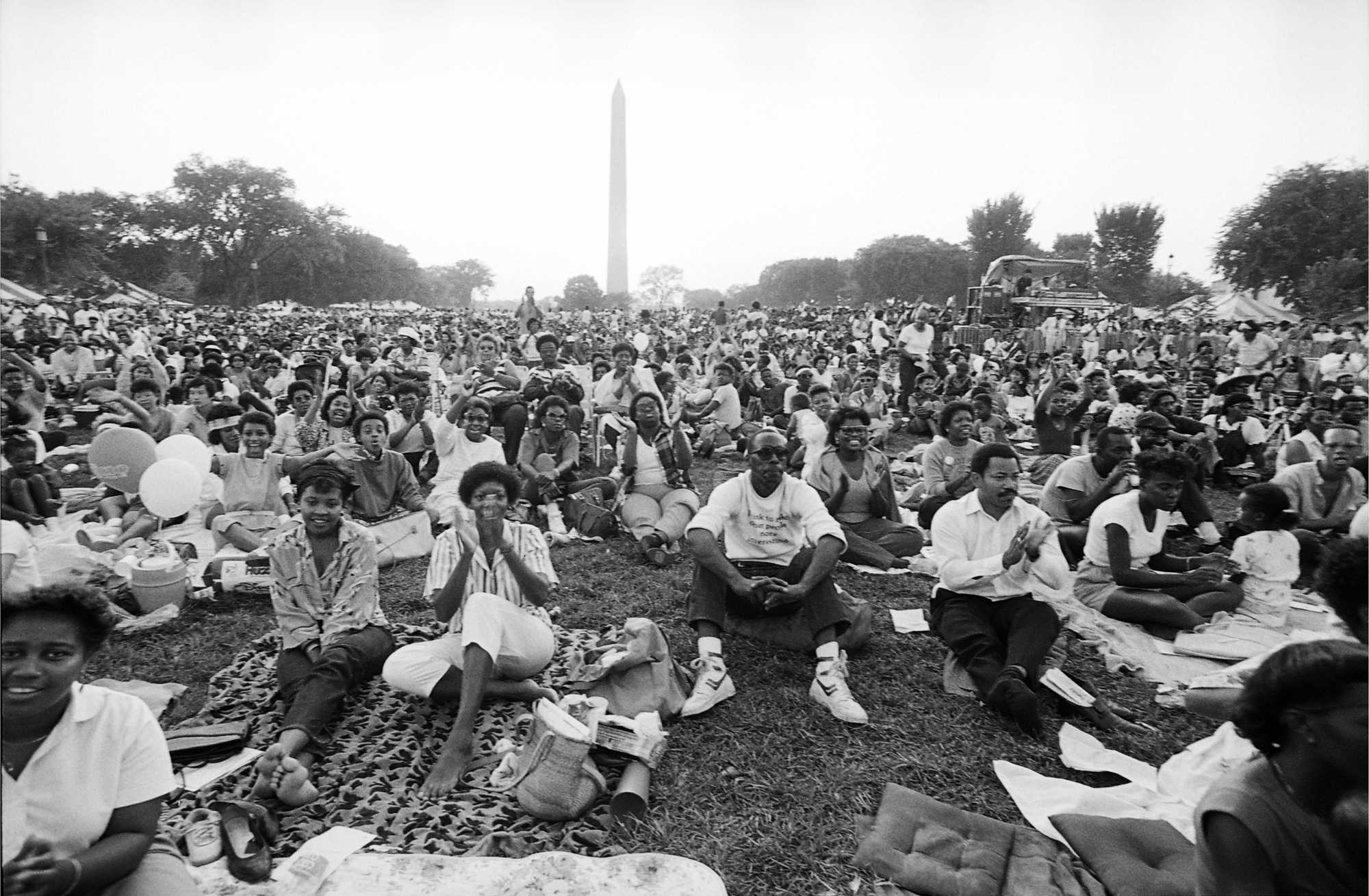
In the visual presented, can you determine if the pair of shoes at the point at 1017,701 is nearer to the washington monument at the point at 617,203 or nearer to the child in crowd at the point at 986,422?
the child in crowd at the point at 986,422

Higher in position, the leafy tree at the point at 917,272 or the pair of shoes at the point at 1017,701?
the leafy tree at the point at 917,272

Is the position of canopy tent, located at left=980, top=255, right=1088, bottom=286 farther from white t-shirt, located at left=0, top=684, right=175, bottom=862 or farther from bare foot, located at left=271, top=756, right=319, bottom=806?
white t-shirt, located at left=0, top=684, right=175, bottom=862

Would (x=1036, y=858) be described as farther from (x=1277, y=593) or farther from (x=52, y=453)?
(x=52, y=453)

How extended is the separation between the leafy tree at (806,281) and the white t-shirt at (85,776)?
5743 centimetres

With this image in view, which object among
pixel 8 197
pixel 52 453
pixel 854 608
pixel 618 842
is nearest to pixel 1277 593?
pixel 854 608

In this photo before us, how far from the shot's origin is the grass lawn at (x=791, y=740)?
2.89 metres

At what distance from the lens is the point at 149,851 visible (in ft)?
7.15

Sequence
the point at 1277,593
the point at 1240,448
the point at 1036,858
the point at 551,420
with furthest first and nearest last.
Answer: the point at 1240,448 → the point at 551,420 → the point at 1277,593 → the point at 1036,858

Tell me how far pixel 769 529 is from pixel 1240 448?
6.69 metres

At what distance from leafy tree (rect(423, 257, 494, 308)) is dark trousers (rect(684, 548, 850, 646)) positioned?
80232 millimetres

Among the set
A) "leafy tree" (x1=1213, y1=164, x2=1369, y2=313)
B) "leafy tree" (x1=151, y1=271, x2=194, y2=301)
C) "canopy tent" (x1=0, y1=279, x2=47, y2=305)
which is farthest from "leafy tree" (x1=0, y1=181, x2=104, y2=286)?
"leafy tree" (x1=1213, y1=164, x2=1369, y2=313)

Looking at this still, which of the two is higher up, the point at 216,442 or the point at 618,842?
the point at 216,442

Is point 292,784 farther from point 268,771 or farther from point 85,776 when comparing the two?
point 85,776

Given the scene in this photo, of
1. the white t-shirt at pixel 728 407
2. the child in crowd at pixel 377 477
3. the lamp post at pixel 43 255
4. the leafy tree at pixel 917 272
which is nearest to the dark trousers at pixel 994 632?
the child in crowd at pixel 377 477
